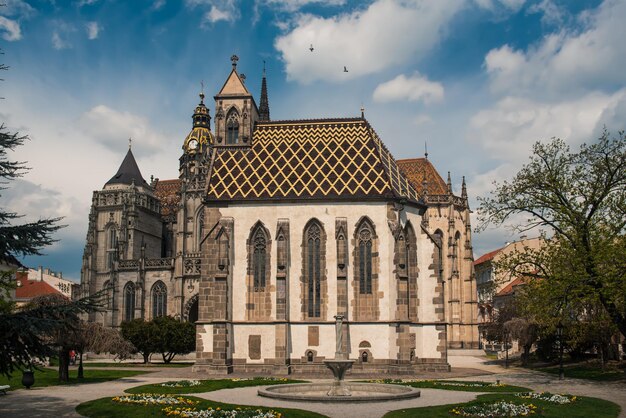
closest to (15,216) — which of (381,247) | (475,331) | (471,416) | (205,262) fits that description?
(471,416)

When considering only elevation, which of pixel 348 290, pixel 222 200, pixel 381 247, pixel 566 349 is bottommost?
pixel 566 349

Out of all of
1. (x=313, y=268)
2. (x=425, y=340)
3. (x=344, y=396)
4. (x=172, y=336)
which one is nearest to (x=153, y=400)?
(x=344, y=396)

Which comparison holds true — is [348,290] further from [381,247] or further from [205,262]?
[205,262]

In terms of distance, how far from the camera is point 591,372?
37.5 meters

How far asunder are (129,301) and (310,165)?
113ft

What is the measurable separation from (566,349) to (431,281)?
1338cm

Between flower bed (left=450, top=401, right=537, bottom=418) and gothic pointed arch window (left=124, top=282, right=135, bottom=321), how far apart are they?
172 ft

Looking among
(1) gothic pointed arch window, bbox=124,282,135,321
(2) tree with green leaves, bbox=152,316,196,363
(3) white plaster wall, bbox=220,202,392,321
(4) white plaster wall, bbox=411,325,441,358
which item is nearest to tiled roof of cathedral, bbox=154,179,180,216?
(1) gothic pointed arch window, bbox=124,282,135,321

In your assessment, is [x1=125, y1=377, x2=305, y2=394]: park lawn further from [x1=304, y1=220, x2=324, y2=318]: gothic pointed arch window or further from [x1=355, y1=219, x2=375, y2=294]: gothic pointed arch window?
[x1=355, y1=219, x2=375, y2=294]: gothic pointed arch window

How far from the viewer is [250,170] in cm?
4231

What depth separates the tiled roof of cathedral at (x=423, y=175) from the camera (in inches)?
2712

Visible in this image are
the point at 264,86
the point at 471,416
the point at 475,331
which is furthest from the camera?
the point at 264,86

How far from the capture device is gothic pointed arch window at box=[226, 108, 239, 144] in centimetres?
4469

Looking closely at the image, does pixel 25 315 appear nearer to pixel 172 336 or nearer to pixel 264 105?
pixel 172 336
